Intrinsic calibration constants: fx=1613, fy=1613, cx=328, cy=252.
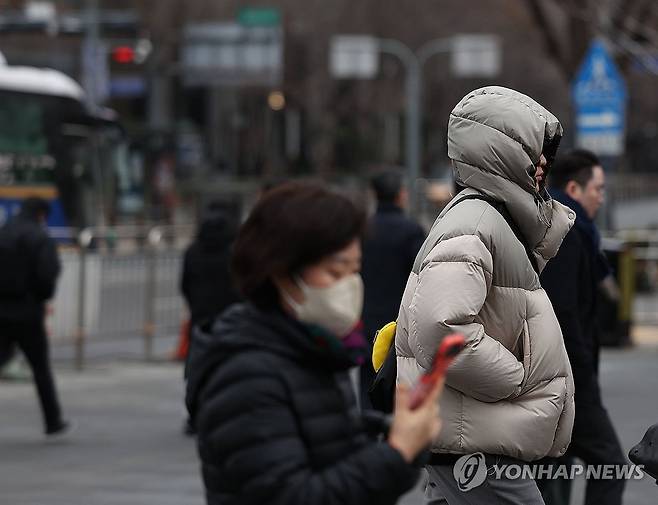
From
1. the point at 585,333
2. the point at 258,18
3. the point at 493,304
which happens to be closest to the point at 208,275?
the point at 585,333

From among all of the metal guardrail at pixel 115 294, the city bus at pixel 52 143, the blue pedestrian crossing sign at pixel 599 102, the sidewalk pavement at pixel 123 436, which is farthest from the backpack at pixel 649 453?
the city bus at pixel 52 143

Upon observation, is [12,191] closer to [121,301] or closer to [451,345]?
[121,301]

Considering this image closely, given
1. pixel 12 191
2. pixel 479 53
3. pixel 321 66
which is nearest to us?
pixel 12 191

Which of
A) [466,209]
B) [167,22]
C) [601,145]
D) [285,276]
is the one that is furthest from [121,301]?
[167,22]

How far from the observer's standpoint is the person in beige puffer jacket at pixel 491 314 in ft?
14.2

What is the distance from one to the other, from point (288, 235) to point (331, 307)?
0.55ft

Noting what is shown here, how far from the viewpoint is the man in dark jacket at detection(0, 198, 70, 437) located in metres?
10.3

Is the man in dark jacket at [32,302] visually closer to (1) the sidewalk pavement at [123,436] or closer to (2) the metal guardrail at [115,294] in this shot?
(1) the sidewalk pavement at [123,436]

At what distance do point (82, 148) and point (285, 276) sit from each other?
2612 cm

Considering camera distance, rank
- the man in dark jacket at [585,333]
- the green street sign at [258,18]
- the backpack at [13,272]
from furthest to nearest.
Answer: the green street sign at [258,18] → the backpack at [13,272] → the man in dark jacket at [585,333]

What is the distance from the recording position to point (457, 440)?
4.36 metres

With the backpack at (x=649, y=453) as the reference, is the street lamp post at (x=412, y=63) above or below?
below

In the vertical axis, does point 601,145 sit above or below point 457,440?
below

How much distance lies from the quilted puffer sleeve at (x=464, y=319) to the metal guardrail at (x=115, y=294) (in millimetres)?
10793
